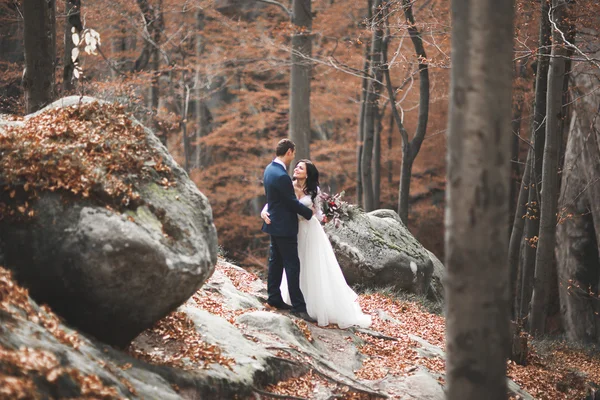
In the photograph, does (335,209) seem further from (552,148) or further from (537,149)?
(537,149)

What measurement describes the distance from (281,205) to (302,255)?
30.9 inches

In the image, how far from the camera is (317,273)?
25.7 feet

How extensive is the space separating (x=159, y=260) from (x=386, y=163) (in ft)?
63.8

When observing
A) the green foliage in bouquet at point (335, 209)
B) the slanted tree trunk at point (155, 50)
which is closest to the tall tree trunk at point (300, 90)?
the green foliage in bouquet at point (335, 209)

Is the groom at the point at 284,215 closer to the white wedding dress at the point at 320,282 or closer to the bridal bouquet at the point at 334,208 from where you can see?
the white wedding dress at the point at 320,282

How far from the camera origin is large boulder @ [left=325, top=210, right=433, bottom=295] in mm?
11078

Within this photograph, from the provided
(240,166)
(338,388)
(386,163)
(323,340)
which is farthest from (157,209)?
(386,163)

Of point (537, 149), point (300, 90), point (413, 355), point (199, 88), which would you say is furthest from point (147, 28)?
point (413, 355)

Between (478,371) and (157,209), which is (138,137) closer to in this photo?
(157,209)

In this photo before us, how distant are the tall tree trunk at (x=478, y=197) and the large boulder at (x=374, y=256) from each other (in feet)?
23.2

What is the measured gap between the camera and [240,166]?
2098cm

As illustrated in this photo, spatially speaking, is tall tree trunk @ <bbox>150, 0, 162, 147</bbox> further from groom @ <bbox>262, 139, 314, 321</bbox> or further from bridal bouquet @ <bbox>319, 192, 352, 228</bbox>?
groom @ <bbox>262, 139, 314, 321</bbox>

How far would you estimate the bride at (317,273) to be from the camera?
306 inches

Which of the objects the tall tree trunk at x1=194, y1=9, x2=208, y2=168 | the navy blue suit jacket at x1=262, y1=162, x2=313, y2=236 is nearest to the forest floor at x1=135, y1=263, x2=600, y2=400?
the navy blue suit jacket at x1=262, y1=162, x2=313, y2=236
